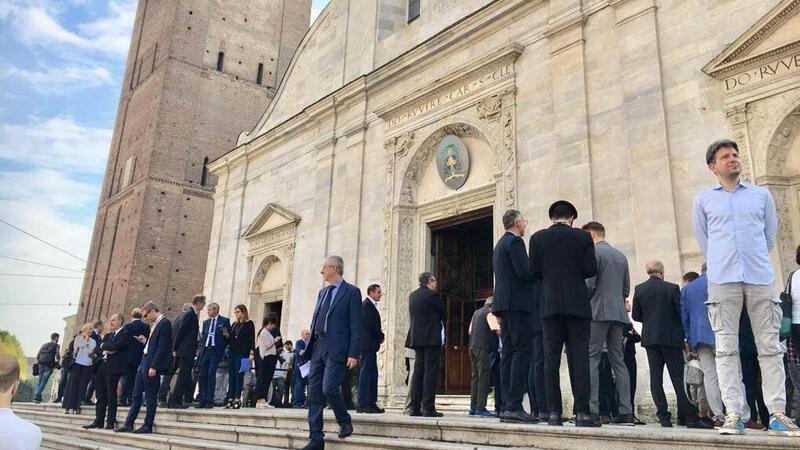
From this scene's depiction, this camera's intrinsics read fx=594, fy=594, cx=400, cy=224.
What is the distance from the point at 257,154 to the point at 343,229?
5459mm

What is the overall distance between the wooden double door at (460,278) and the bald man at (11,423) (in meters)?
9.19

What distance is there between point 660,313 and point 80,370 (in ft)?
33.5

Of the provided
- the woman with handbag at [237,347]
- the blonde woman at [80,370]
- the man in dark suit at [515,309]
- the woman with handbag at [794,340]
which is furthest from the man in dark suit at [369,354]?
the blonde woman at [80,370]

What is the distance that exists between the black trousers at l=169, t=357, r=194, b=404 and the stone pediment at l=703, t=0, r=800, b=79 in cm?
851

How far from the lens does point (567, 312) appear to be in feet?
14.5

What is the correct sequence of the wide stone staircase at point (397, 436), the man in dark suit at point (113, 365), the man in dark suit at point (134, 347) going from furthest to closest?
the man in dark suit at point (134, 347) → the man in dark suit at point (113, 365) → the wide stone staircase at point (397, 436)

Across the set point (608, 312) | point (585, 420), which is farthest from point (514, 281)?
point (585, 420)

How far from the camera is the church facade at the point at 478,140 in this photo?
790 centimetres

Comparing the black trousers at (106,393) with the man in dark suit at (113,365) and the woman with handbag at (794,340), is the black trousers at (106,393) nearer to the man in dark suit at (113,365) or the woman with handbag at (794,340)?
the man in dark suit at (113,365)

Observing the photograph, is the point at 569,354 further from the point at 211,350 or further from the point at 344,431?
the point at 211,350

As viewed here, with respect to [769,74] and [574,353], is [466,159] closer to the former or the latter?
[769,74]

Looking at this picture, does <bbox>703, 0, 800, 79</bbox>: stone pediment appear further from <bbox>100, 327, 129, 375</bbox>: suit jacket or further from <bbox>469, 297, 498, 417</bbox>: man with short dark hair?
<bbox>100, 327, 129, 375</bbox>: suit jacket

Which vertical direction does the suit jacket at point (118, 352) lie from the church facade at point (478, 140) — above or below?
below

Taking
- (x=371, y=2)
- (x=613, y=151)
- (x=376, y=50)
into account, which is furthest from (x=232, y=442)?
(x=371, y=2)
